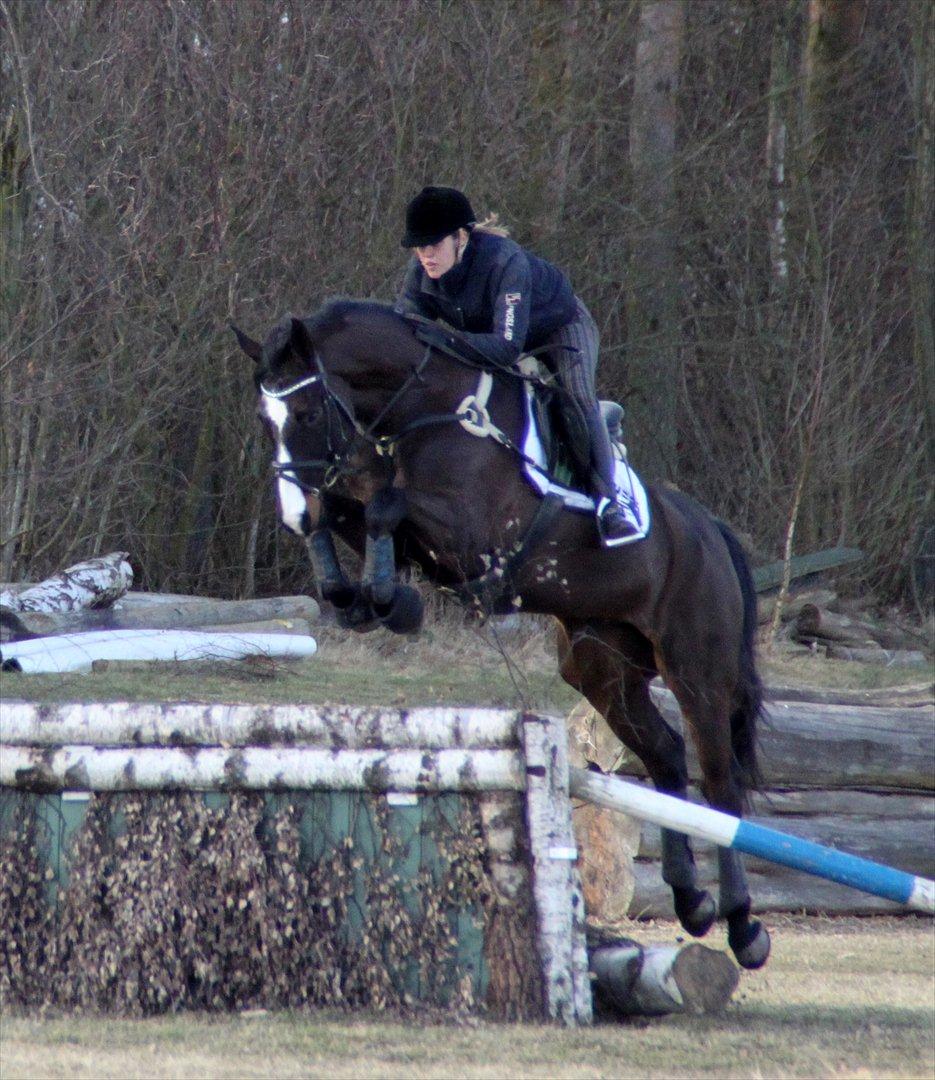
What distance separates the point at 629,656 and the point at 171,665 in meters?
3.05

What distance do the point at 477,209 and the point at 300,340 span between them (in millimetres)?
6822

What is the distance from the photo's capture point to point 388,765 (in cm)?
384

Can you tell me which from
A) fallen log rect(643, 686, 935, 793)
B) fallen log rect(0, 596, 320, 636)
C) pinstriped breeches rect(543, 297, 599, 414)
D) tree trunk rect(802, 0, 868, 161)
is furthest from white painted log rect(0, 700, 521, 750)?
tree trunk rect(802, 0, 868, 161)

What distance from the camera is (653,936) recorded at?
5977 millimetres

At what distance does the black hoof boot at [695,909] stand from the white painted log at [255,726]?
148cm

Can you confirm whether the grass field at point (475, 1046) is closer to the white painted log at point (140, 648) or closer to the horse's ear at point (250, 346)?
the horse's ear at point (250, 346)

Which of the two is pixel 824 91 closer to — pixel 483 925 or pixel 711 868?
pixel 711 868

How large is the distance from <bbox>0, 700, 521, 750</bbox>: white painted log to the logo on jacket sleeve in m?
1.21

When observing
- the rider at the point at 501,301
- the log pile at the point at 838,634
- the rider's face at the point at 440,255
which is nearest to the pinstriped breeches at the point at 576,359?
the rider at the point at 501,301

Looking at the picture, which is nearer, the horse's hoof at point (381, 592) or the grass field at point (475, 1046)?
the grass field at point (475, 1046)

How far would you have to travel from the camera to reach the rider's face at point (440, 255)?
4570 mm

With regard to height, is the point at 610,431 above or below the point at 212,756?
above

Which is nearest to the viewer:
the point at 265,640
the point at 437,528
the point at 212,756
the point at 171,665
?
the point at 212,756

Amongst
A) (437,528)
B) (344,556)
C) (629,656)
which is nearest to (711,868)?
(629,656)
